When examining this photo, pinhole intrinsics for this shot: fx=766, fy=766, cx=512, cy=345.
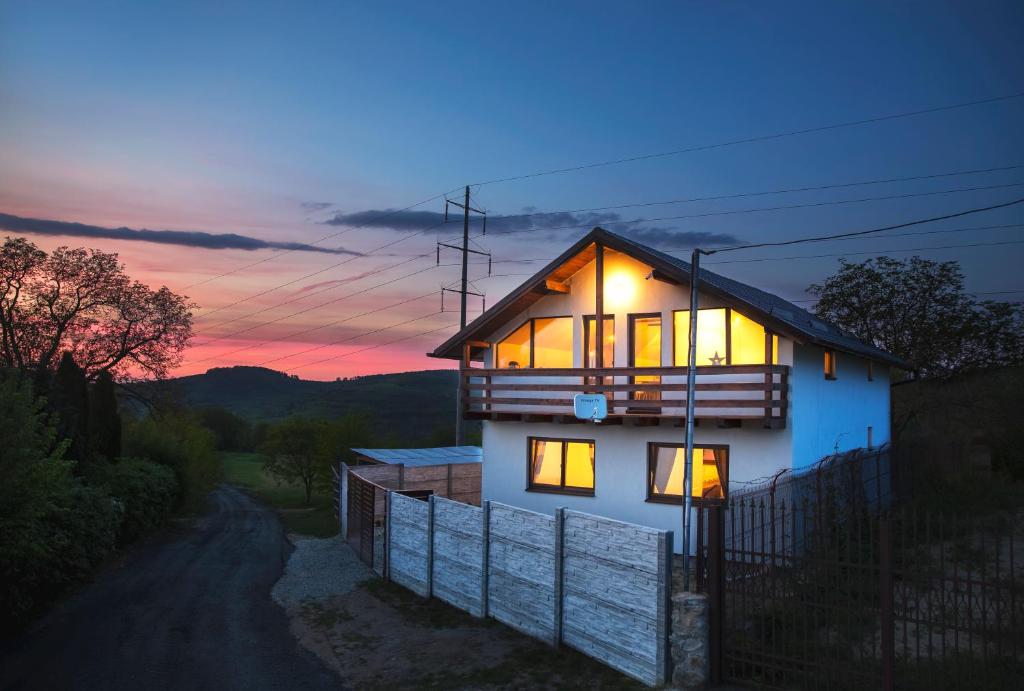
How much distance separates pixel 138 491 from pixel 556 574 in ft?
64.7

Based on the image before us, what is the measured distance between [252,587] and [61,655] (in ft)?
18.5

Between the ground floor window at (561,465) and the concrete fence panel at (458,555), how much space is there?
5.57 meters

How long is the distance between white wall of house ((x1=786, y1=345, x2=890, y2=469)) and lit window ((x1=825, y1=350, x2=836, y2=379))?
197mm

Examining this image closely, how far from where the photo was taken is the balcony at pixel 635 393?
17844 mm

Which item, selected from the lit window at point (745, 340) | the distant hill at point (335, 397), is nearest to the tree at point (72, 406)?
the lit window at point (745, 340)

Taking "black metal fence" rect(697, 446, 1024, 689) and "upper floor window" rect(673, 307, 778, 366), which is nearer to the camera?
"black metal fence" rect(697, 446, 1024, 689)

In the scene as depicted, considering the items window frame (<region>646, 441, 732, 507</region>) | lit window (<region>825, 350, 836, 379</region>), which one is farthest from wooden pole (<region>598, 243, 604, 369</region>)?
lit window (<region>825, 350, 836, 379</region>)

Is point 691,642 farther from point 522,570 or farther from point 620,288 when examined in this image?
point 620,288

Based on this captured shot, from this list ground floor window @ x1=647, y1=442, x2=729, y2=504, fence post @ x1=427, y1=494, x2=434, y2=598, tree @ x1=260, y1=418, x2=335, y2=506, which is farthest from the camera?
tree @ x1=260, y1=418, x2=335, y2=506

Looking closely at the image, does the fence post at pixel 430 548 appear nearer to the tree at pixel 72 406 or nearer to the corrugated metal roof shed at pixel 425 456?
the corrugated metal roof shed at pixel 425 456

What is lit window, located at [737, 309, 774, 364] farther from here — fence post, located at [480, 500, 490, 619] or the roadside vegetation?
the roadside vegetation

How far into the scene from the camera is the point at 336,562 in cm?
2192

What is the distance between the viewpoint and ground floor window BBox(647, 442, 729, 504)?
747 inches

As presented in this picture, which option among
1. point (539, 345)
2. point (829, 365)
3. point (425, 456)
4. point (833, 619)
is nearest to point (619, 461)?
point (539, 345)
